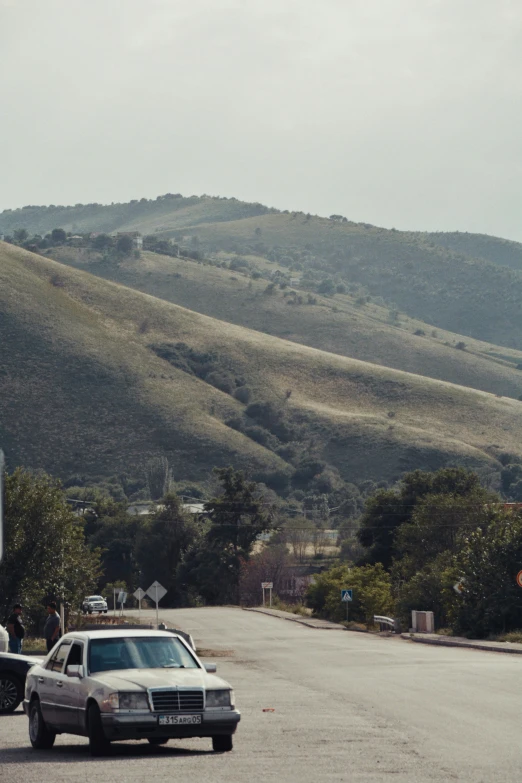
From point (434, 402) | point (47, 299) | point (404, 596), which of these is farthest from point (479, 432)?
point (404, 596)

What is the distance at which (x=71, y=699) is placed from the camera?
13836mm

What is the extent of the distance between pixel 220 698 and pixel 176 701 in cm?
53

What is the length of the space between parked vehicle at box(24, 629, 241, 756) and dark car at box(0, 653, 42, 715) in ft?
13.0

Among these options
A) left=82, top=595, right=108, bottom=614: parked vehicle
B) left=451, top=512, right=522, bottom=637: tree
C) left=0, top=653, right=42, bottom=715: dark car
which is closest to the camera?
left=0, top=653, right=42, bottom=715: dark car

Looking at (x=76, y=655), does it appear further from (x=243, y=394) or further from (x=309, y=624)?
(x=243, y=394)

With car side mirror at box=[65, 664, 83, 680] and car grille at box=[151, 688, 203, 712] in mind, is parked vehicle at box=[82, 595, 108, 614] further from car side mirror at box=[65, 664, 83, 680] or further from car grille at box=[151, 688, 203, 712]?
car grille at box=[151, 688, 203, 712]

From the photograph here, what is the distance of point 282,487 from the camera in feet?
480

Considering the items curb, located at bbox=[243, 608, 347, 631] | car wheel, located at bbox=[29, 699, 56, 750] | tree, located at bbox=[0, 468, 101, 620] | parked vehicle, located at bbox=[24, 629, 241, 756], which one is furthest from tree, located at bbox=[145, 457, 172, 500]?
parked vehicle, located at bbox=[24, 629, 241, 756]

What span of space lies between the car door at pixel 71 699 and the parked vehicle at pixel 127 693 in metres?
0.01

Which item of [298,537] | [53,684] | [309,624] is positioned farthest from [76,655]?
[298,537]

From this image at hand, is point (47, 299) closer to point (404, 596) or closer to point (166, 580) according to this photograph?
point (166, 580)

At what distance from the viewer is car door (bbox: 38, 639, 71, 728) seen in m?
14.2

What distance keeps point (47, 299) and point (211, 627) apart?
114373 millimetres

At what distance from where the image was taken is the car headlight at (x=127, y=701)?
13.1 m
